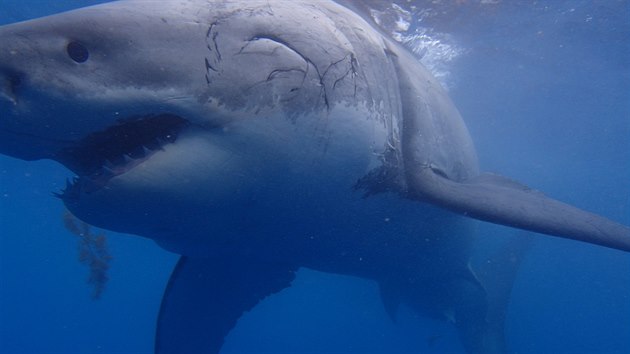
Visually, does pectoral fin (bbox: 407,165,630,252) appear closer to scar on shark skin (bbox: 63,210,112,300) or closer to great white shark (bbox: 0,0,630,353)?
great white shark (bbox: 0,0,630,353)

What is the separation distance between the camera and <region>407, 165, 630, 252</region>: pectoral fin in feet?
12.8

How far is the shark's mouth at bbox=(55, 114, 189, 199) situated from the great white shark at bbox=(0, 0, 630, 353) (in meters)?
0.01

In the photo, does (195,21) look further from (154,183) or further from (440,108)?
(440,108)

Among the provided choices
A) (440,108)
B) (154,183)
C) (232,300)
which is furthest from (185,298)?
(440,108)

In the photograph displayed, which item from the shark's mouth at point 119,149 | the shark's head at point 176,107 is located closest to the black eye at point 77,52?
the shark's head at point 176,107

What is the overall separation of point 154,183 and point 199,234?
0.87 meters

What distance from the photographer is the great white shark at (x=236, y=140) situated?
2246mm

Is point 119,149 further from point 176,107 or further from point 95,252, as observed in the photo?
point 95,252

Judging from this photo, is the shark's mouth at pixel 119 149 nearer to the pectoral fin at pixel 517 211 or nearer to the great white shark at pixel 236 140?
the great white shark at pixel 236 140

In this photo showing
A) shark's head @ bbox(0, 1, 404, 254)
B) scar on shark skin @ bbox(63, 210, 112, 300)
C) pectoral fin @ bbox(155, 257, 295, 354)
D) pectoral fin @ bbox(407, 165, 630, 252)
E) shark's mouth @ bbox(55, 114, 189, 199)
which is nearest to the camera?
shark's head @ bbox(0, 1, 404, 254)

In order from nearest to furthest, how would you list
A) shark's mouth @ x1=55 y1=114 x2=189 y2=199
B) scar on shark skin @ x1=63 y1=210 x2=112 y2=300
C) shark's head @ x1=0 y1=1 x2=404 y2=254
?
1. shark's head @ x1=0 y1=1 x2=404 y2=254
2. shark's mouth @ x1=55 y1=114 x2=189 y2=199
3. scar on shark skin @ x1=63 y1=210 x2=112 y2=300

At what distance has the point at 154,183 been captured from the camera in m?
2.50

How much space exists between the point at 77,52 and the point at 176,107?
52 centimetres

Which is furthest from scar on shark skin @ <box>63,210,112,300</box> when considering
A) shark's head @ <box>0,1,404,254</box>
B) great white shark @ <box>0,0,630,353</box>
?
shark's head @ <box>0,1,404,254</box>
